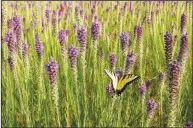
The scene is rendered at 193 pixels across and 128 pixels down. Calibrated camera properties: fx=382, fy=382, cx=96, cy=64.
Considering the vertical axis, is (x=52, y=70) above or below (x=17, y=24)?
below

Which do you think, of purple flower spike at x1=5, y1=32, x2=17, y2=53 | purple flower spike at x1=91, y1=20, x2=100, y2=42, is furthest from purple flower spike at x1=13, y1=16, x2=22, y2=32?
purple flower spike at x1=91, y1=20, x2=100, y2=42

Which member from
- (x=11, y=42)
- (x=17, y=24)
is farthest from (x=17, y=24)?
(x=11, y=42)

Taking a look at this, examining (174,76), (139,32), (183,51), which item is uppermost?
(139,32)

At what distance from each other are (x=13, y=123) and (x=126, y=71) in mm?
715


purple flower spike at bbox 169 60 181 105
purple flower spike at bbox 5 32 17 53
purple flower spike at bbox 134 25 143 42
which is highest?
purple flower spike at bbox 134 25 143 42

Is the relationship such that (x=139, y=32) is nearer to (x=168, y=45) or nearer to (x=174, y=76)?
(x=168, y=45)

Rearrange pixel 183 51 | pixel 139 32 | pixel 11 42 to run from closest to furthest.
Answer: pixel 183 51
pixel 11 42
pixel 139 32

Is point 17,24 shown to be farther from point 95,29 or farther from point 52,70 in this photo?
point 52,70

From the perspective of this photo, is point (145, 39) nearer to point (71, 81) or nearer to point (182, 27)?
point (182, 27)

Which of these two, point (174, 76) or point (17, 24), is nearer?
point (174, 76)

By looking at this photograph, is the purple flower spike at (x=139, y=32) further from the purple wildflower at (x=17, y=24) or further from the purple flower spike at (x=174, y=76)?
the purple flower spike at (x=174, y=76)

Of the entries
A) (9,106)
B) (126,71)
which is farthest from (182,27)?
(9,106)

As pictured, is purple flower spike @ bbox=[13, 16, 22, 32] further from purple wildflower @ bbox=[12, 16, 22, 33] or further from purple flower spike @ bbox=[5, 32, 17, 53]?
purple flower spike @ bbox=[5, 32, 17, 53]

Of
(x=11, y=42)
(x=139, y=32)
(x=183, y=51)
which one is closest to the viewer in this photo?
(x=183, y=51)
